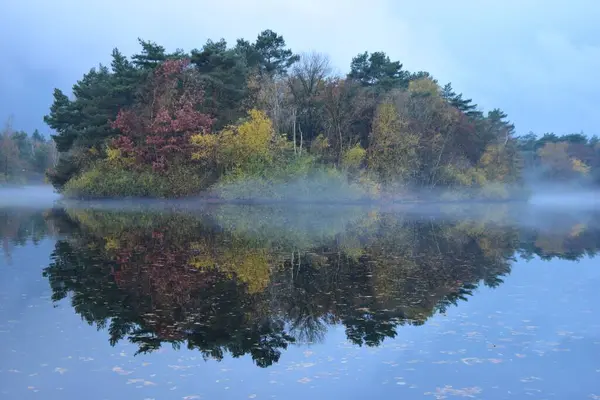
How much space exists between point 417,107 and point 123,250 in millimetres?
50346

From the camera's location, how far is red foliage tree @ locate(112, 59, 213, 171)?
54844 millimetres

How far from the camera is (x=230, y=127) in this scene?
185 feet

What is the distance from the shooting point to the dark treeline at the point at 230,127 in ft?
181

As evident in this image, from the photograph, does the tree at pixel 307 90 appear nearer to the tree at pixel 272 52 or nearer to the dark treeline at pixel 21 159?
the tree at pixel 272 52

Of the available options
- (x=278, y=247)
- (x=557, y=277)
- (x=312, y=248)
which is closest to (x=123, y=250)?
(x=278, y=247)

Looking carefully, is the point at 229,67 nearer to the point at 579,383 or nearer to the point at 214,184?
the point at 214,184

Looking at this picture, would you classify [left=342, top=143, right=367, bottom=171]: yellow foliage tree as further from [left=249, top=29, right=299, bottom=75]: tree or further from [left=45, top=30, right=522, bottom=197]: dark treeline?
[left=249, top=29, right=299, bottom=75]: tree

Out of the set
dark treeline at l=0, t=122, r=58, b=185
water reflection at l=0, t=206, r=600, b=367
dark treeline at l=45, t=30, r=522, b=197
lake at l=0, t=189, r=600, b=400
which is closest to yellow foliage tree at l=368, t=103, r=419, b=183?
dark treeline at l=45, t=30, r=522, b=197

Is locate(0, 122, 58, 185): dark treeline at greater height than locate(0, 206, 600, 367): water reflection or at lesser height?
greater

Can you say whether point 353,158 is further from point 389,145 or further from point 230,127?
point 230,127

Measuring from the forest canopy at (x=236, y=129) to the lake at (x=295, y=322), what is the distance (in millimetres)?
33170

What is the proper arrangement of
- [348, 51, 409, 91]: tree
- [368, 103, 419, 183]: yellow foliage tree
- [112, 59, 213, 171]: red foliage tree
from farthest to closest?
[348, 51, 409, 91]: tree, [368, 103, 419, 183]: yellow foliage tree, [112, 59, 213, 171]: red foliage tree

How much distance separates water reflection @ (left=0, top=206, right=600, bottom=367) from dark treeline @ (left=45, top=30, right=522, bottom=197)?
25.2 m

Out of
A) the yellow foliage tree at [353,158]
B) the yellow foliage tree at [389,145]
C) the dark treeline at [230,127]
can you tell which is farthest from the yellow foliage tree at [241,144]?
the yellow foliage tree at [389,145]
